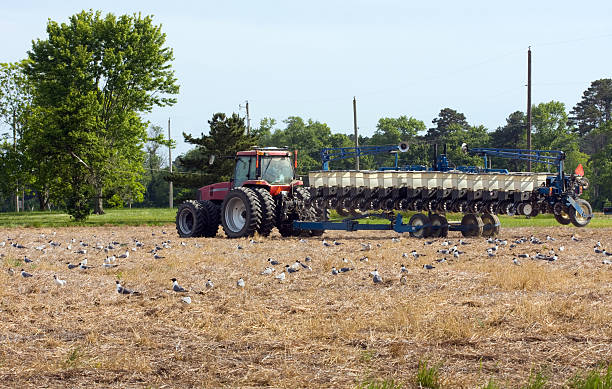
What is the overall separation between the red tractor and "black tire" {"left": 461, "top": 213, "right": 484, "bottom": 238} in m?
5.03

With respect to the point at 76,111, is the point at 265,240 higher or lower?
lower

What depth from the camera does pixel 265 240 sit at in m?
21.6

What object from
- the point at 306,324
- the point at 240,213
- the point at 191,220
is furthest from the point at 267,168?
the point at 306,324

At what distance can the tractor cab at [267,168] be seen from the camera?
23.5 metres

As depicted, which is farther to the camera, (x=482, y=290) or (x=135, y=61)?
(x=135, y=61)

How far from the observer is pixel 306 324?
8.78m

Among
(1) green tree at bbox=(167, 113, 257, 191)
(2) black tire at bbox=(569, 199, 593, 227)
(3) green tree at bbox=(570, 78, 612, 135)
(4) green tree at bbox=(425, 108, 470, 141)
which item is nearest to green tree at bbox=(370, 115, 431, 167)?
(4) green tree at bbox=(425, 108, 470, 141)

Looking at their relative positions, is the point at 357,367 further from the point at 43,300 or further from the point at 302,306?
the point at 43,300

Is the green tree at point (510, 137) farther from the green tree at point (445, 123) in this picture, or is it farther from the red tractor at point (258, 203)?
the red tractor at point (258, 203)

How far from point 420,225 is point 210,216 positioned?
731cm

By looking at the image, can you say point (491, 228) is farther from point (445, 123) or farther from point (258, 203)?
point (445, 123)

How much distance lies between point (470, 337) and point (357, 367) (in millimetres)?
1791

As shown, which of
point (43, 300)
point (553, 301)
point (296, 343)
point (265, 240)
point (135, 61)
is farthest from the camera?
point (135, 61)

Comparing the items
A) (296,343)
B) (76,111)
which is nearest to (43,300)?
(296,343)
